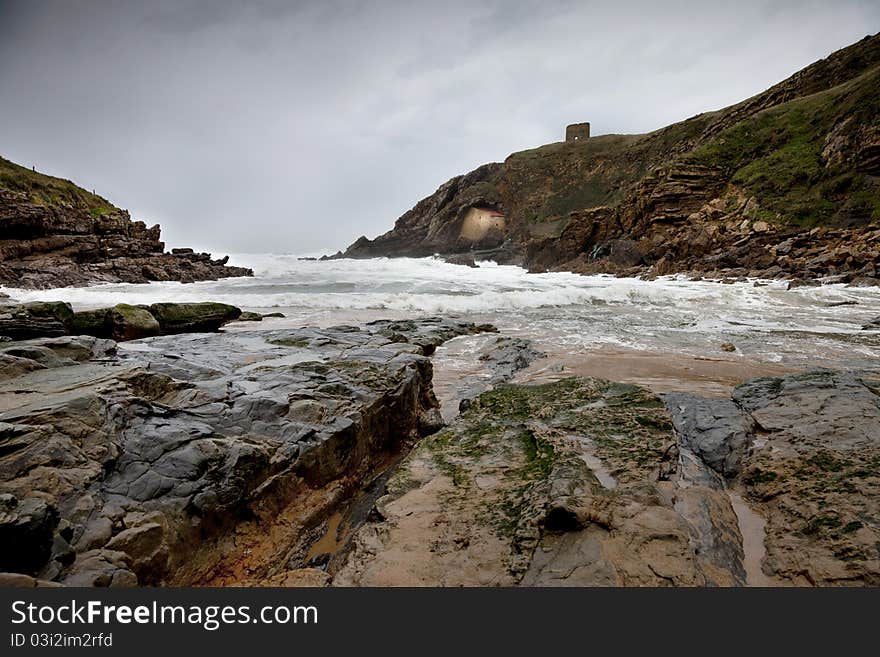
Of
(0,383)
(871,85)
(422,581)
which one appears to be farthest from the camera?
(871,85)

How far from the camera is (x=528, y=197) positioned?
236ft

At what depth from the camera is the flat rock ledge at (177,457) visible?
6.58 ft

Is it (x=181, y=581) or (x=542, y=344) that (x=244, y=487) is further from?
(x=542, y=344)

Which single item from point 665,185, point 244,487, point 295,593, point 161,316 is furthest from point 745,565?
point 665,185

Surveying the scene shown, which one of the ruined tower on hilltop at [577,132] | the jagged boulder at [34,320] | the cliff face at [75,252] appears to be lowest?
the jagged boulder at [34,320]

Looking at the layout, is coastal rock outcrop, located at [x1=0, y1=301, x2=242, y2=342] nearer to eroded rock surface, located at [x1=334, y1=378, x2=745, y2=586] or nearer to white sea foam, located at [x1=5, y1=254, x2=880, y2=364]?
white sea foam, located at [x1=5, y1=254, x2=880, y2=364]

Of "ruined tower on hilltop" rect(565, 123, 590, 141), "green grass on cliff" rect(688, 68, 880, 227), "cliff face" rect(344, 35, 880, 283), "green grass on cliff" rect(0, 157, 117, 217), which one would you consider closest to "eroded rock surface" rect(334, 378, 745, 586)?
"cliff face" rect(344, 35, 880, 283)

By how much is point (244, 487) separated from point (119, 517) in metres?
0.66

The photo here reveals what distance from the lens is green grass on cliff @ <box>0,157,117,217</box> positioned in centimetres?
3581

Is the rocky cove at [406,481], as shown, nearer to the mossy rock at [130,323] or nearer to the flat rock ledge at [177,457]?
the flat rock ledge at [177,457]

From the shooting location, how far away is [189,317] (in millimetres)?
9320

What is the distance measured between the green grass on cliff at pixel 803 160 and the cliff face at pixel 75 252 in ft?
138

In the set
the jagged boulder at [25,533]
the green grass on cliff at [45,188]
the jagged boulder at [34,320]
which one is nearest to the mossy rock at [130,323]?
the jagged boulder at [34,320]

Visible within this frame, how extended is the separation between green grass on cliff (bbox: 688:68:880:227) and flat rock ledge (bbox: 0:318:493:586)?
31.2 meters
